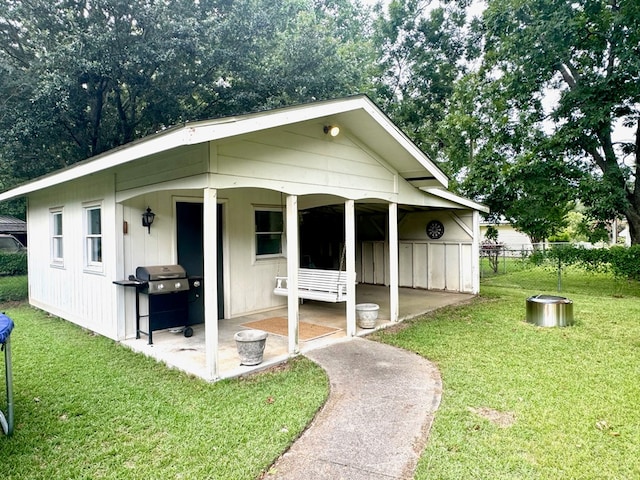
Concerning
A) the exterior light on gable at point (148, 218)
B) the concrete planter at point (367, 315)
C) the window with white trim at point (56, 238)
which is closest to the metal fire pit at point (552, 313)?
the concrete planter at point (367, 315)

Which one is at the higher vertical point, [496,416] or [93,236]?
[93,236]

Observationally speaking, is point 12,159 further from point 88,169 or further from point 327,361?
point 327,361

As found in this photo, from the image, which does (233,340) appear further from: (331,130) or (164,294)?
(331,130)

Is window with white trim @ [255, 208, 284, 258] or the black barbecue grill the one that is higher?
window with white trim @ [255, 208, 284, 258]

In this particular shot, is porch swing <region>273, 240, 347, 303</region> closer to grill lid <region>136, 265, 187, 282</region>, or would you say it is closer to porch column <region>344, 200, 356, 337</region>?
porch column <region>344, 200, 356, 337</region>

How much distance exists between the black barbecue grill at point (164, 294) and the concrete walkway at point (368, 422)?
215 cm

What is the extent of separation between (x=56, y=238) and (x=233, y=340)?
4931 millimetres

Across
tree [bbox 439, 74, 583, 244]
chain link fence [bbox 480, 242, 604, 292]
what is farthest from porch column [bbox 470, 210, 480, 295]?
tree [bbox 439, 74, 583, 244]

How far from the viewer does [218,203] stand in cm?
698

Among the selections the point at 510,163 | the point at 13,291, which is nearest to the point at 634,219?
the point at 510,163

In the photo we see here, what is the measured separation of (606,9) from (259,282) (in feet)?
38.1

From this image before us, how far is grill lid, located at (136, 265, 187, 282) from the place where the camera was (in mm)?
5496

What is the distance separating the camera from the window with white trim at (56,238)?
7866 mm

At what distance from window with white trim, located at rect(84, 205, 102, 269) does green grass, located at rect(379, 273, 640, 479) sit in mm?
4828
